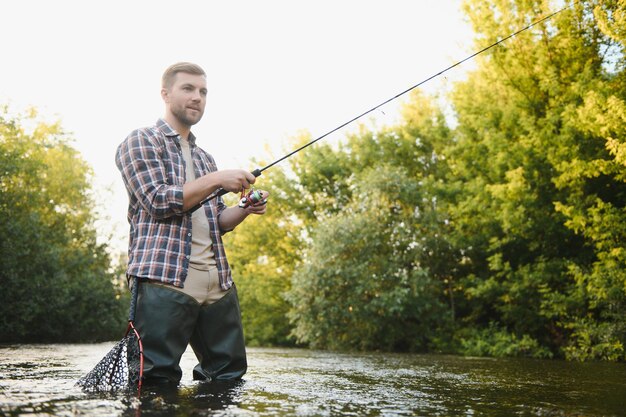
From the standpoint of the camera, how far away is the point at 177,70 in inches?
154

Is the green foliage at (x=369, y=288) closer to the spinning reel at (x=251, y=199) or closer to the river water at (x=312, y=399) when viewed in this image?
the river water at (x=312, y=399)

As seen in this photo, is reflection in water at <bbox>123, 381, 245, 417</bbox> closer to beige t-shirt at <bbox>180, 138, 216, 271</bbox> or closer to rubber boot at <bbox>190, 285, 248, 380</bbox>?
rubber boot at <bbox>190, 285, 248, 380</bbox>

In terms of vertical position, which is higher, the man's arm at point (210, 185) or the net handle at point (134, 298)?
the man's arm at point (210, 185)

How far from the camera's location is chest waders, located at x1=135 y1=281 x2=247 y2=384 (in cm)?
348

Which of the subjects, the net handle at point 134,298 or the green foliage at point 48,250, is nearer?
the net handle at point 134,298

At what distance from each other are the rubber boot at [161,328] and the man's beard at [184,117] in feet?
3.42

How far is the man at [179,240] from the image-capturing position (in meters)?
3.53

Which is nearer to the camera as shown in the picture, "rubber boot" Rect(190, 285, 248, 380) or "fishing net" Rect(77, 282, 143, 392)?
"fishing net" Rect(77, 282, 143, 392)

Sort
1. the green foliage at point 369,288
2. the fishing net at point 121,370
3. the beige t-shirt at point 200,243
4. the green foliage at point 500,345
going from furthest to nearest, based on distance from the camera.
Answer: the green foliage at point 369,288
the green foliage at point 500,345
the beige t-shirt at point 200,243
the fishing net at point 121,370

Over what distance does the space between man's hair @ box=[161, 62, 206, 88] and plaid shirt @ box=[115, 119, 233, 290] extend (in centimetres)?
28

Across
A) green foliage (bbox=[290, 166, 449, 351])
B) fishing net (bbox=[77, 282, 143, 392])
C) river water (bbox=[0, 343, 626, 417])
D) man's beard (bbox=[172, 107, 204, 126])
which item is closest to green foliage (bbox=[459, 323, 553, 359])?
green foliage (bbox=[290, 166, 449, 351])

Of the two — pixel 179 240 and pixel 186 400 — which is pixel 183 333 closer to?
pixel 179 240

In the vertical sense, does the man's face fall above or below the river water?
above

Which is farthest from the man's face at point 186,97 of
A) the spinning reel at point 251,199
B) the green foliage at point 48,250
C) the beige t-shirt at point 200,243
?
the green foliage at point 48,250
